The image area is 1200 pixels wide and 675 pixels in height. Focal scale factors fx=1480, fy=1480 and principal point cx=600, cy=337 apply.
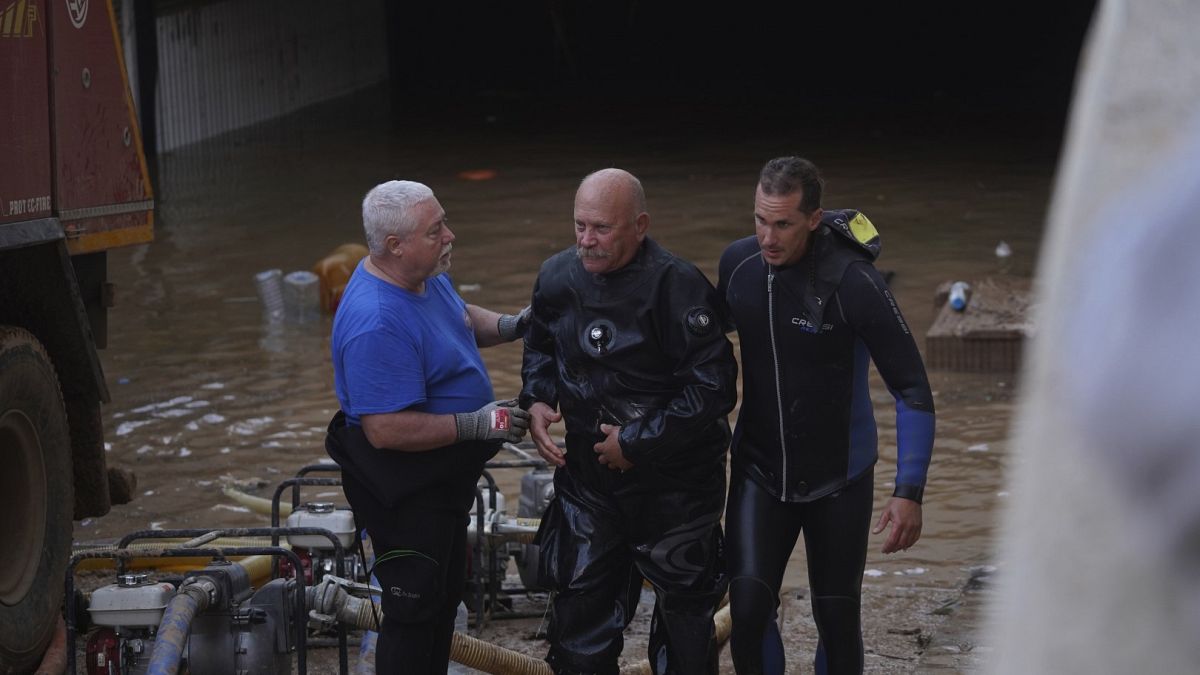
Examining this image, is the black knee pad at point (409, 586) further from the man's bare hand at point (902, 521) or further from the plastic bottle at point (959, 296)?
the plastic bottle at point (959, 296)

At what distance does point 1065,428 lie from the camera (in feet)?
2.55

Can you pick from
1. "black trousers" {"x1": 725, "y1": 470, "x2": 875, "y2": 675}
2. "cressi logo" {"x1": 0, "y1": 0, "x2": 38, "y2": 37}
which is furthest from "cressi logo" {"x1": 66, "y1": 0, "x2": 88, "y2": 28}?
"black trousers" {"x1": 725, "y1": 470, "x2": 875, "y2": 675}

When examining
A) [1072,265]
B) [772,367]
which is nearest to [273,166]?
[772,367]

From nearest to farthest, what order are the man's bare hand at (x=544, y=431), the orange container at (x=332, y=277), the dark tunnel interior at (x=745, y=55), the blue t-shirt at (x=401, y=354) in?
1. the blue t-shirt at (x=401, y=354)
2. the man's bare hand at (x=544, y=431)
3. the orange container at (x=332, y=277)
4. the dark tunnel interior at (x=745, y=55)

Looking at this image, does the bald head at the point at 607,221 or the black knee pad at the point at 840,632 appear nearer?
the bald head at the point at 607,221

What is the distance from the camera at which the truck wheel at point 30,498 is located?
190 inches

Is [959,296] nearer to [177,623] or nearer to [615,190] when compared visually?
[615,190]

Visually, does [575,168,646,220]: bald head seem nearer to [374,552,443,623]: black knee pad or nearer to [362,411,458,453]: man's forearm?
[362,411,458,453]: man's forearm

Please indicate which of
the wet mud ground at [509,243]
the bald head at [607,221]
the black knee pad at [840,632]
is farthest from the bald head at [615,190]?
the wet mud ground at [509,243]

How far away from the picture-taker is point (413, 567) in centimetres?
426

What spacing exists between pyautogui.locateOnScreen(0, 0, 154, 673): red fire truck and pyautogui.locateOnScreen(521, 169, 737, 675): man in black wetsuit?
5.84 feet

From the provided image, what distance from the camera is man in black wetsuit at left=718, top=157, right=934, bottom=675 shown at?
419 centimetres

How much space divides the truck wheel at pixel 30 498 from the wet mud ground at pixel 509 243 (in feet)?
5.43

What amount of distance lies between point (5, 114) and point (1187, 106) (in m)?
4.88
